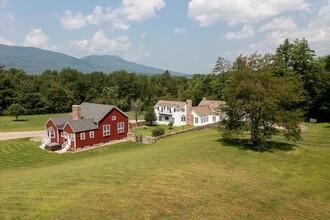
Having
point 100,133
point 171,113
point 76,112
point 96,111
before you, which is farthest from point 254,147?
point 171,113

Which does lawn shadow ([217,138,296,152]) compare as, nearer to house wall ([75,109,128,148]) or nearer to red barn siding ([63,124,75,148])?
house wall ([75,109,128,148])

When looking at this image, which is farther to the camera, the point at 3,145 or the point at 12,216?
the point at 3,145

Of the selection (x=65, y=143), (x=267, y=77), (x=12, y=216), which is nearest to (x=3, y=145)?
(x=65, y=143)

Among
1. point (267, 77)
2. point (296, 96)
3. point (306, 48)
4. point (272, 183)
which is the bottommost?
point (272, 183)

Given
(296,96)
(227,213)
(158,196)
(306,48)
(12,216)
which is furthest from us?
(306,48)

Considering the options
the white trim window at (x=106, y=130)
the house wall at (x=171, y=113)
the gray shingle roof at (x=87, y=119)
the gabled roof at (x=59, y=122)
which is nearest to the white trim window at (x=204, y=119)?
the house wall at (x=171, y=113)

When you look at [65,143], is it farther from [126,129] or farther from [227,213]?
[227,213]

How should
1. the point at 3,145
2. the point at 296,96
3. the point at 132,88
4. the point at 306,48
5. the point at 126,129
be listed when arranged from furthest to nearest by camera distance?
the point at 132,88
the point at 306,48
the point at 126,129
the point at 3,145
the point at 296,96
